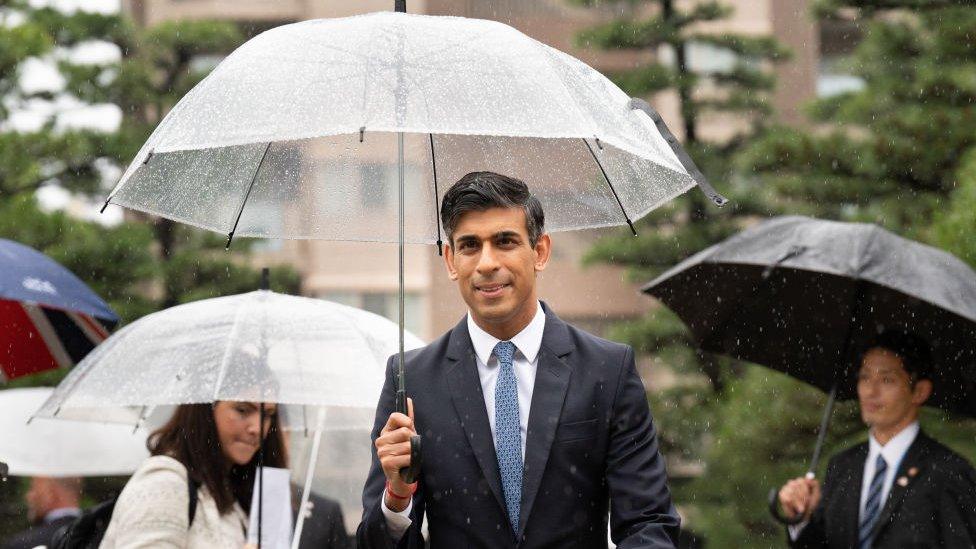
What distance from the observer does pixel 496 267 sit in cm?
355

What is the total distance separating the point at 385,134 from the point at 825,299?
2103mm

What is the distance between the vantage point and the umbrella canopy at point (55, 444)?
25.4 feet

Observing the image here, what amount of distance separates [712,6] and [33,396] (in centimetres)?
847

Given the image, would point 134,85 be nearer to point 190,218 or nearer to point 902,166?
point 902,166

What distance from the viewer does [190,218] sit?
4375mm

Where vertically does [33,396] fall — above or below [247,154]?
below

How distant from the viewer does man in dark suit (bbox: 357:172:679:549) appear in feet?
11.3

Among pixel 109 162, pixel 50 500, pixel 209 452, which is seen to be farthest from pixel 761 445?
pixel 209 452

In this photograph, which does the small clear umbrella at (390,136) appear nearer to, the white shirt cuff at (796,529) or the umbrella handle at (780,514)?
the umbrella handle at (780,514)

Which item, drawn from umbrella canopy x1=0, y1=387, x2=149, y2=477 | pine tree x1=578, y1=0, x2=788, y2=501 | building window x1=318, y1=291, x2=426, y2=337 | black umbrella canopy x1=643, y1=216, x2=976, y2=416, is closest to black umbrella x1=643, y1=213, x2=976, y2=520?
black umbrella canopy x1=643, y1=216, x2=976, y2=416

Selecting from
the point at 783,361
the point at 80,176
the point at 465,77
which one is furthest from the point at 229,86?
the point at 80,176

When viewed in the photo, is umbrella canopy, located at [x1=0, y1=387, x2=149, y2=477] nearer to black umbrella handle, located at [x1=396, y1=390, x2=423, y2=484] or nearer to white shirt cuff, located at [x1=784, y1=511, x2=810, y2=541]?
white shirt cuff, located at [x1=784, y1=511, x2=810, y2=541]

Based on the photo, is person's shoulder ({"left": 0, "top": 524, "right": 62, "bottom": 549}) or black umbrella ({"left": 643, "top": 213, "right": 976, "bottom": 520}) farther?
person's shoulder ({"left": 0, "top": 524, "right": 62, "bottom": 549})

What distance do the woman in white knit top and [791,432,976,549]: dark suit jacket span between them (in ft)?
6.52
